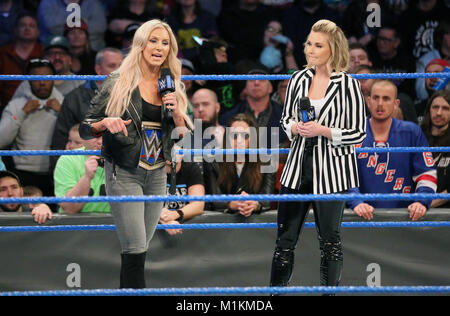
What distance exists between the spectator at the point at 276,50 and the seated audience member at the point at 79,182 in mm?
1909

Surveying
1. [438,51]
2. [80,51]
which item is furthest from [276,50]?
[80,51]

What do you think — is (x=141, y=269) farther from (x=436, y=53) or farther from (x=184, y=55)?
(x=436, y=53)

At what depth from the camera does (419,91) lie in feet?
19.3

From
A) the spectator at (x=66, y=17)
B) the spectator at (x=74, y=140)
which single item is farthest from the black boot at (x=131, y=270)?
the spectator at (x=66, y=17)

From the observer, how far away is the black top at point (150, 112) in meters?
3.24

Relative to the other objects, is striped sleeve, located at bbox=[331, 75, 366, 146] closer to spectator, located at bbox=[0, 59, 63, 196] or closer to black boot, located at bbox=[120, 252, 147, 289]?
black boot, located at bbox=[120, 252, 147, 289]

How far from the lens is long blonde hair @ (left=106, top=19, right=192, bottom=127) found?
10.5 feet

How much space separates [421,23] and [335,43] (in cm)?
312

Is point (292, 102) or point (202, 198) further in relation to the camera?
point (292, 102)

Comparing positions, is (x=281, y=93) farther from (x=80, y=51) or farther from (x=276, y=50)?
(x=80, y=51)

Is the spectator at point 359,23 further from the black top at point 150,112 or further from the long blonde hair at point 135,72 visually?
the black top at point 150,112

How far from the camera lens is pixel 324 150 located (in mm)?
3309

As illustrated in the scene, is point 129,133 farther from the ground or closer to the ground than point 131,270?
farther from the ground

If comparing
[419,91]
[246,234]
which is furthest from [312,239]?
[419,91]
